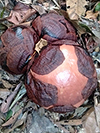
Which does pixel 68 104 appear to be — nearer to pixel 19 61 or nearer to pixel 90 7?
pixel 19 61

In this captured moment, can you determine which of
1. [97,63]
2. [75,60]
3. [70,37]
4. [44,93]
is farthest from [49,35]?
[97,63]

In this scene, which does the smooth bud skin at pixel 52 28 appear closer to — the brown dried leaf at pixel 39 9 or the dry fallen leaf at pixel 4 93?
the brown dried leaf at pixel 39 9

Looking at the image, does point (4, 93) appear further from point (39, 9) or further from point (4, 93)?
point (39, 9)

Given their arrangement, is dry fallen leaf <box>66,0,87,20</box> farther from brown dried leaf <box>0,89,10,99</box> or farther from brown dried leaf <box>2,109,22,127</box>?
brown dried leaf <box>2,109,22,127</box>

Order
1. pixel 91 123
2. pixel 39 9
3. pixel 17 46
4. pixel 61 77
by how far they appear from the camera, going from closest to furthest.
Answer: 1. pixel 61 77
2. pixel 17 46
3. pixel 91 123
4. pixel 39 9

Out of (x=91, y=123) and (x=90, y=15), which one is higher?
(x=90, y=15)

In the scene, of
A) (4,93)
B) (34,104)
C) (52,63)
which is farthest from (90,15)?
(4,93)
